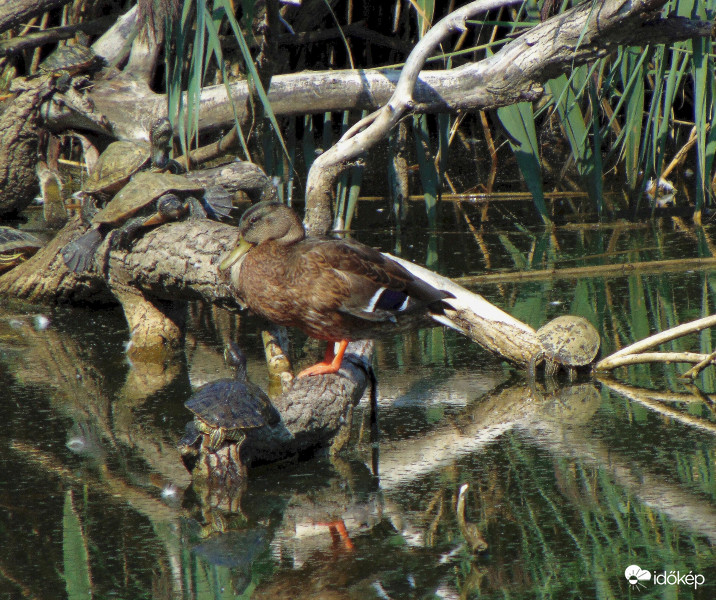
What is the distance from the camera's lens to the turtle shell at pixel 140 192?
13.8ft

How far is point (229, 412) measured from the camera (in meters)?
2.65

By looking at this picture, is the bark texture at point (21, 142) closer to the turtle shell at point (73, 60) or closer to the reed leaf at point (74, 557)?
the turtle shell at point (73, 60)

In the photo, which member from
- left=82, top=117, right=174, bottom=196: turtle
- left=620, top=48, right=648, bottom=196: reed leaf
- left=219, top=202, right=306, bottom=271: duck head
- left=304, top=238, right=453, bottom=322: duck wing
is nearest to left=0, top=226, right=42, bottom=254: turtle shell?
left=82, top=117, right=174, bottom=196: turtle

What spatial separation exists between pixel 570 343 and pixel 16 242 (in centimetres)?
324

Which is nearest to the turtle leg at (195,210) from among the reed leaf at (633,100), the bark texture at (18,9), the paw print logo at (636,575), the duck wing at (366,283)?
the duck wing at (366,283)

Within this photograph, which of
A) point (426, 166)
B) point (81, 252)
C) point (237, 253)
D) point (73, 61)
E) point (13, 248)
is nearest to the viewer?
point (237, 253)

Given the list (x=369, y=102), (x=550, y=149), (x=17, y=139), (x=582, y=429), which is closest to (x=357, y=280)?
(x=582, y=429)

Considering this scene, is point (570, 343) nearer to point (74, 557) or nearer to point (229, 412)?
point (229, 412)

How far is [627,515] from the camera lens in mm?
2449

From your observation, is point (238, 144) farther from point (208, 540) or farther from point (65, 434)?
point (208, 540)

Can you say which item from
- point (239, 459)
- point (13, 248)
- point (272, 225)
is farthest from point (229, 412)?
point (13, 248)

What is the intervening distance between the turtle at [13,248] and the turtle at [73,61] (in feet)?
3.78

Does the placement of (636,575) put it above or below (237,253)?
below

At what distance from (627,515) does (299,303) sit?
1.31m
